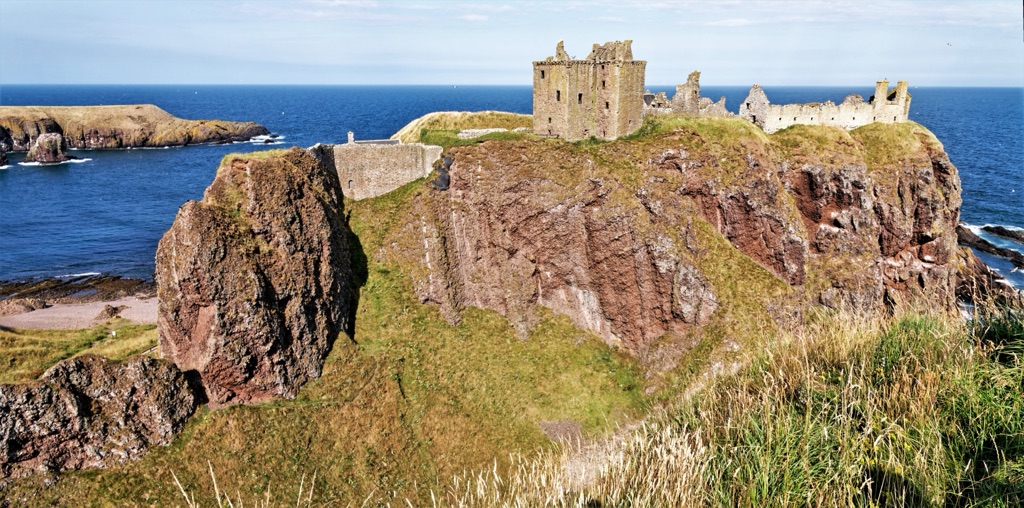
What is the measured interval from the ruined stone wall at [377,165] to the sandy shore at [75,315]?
2289 centimetres

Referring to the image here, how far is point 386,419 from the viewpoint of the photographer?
37.2m

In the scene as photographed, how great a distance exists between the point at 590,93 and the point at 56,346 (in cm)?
4470

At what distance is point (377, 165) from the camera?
49.7m

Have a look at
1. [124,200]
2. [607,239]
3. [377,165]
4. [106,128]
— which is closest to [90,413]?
[377,165]

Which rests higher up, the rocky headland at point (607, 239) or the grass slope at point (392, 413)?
the rocky headland at point (607, 239)

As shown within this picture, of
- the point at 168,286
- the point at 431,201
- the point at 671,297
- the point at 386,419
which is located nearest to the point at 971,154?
the point at 671,297

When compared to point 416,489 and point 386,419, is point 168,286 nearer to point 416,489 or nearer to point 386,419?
point 386,419

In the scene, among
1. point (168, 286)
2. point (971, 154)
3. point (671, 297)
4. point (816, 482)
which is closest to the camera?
point (816, 482)

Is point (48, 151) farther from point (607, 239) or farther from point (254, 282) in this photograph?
point (607, 239)

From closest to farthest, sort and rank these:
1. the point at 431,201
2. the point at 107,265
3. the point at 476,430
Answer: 1. the point at 476,430
2. the point at 431,201
3. the point at 107,265

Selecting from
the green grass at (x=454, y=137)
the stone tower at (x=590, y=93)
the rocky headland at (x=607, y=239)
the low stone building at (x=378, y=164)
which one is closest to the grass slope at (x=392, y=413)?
the rocky headland at (x=607, y=239)

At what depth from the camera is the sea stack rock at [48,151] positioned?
138 m

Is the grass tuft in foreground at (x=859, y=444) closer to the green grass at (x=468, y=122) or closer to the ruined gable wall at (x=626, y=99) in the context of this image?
the ruined gable wall at (x=626, y=99)

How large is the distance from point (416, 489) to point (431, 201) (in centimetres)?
2343
